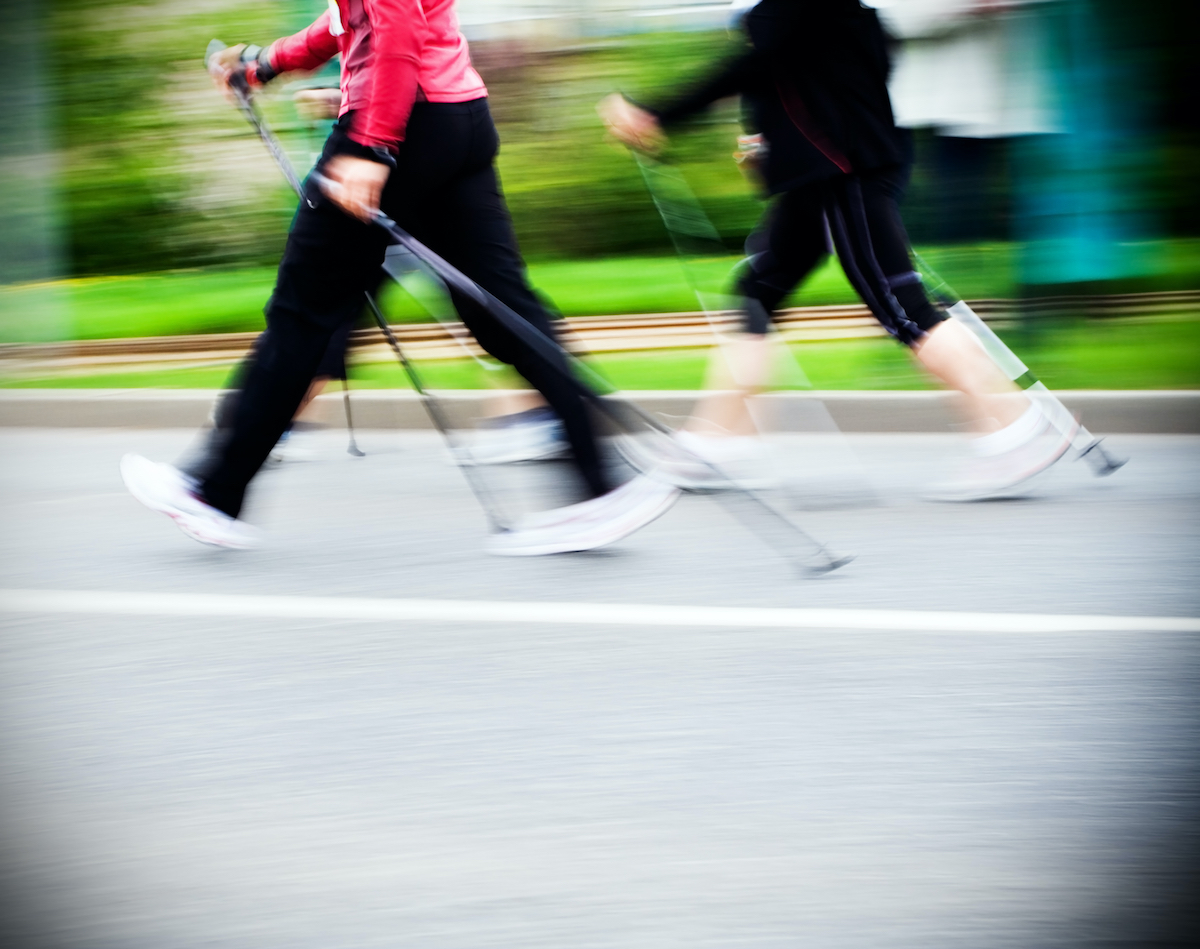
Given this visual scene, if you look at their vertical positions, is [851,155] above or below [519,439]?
above

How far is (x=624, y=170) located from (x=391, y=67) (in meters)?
7.05

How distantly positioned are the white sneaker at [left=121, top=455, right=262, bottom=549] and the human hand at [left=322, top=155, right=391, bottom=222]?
0.84 meters

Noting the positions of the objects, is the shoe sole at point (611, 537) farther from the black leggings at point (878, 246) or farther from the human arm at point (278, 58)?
the human arm at point (278, 58)

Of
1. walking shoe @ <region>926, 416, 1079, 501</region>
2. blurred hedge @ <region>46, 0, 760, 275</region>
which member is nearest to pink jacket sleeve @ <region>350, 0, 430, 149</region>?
walking shoe @ <region>926, 416, 1079, 501</region>

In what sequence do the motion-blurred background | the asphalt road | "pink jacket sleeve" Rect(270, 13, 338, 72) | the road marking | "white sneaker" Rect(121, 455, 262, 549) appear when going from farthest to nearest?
1. the motion-blurred background
2. "pink jacket sleeve" Rect(270, 13, 338, 72)
3. "white sneaker" Rect(121, 455, 262, 549)
4. the road marking
5. the asphalt road

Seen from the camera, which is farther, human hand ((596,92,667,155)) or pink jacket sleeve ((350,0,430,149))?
human hand ((596,92,667,155))

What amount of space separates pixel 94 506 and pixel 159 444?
1.36 meters

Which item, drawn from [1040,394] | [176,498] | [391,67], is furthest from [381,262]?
[1040,394]

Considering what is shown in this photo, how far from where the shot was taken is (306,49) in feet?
15.0

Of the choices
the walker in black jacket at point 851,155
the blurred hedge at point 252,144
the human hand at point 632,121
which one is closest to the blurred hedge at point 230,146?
the blurred hedge at point 252,144

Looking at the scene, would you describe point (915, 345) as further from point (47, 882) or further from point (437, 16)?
point (47, 882)

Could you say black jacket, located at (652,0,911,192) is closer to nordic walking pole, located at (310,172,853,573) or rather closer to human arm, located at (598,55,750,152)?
human arm, located at (598,55,750,152)

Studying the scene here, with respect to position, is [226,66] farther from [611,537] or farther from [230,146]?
[230,146]

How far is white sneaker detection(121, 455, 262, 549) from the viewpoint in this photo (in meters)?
4.10
